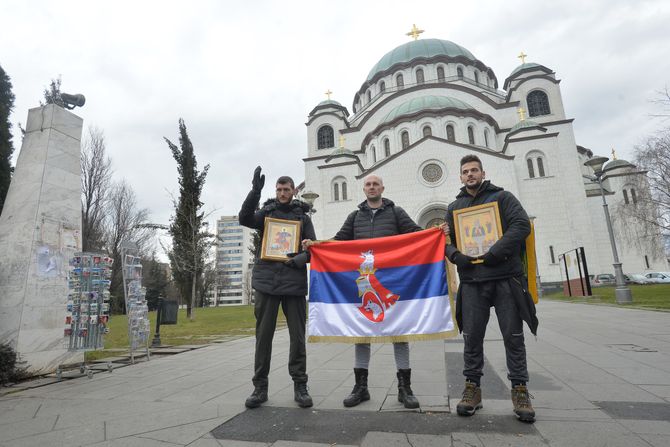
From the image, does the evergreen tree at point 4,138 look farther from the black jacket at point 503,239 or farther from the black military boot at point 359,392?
the black jacket at point 503,239

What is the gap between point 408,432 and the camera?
2.52 metres

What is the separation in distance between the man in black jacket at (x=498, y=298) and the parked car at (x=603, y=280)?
30451mm

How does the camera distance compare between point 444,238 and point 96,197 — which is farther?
point 96,197

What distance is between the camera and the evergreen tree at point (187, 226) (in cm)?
1981

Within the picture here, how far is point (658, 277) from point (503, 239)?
36.9 metres

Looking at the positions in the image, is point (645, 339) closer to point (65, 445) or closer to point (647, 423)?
point (647, 423)

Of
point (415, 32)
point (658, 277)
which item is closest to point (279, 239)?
point (658, 277)

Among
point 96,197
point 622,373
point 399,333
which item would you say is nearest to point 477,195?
point 399,333

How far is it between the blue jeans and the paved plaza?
1.11ft

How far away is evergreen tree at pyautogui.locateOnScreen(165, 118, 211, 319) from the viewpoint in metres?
19.8

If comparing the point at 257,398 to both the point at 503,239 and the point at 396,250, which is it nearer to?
the point at 396,250

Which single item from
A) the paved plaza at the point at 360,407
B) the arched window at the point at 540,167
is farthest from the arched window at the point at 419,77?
the paved plaza at the point at 360,407

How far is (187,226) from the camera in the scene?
20.7 meters

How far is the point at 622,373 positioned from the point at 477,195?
8.79ft
